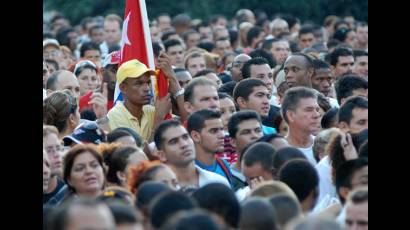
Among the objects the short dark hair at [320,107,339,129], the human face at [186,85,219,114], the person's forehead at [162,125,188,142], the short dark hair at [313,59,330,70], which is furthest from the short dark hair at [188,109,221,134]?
the short dark hair at [313,59,330,70]

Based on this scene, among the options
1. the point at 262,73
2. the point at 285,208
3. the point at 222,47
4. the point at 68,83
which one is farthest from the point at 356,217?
the point at 222,47

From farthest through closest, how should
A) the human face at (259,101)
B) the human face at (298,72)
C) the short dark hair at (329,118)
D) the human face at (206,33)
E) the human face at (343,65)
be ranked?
the human face at (206,33), the human face at (343,65), the human face at (298,72), the human face at (259,101), the short dark hair at (329,118)

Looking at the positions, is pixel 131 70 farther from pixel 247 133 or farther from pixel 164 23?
pixel 164 23

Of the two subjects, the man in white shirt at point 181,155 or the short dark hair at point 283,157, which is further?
the man in white shirt at point 181,155

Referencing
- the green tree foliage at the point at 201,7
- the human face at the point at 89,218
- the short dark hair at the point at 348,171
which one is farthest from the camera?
the green tree foliage at the point at 201,7

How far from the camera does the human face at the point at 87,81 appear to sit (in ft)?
58.4

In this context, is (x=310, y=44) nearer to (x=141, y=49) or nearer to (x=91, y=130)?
(x=141, y=49)

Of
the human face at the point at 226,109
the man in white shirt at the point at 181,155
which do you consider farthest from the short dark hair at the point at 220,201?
the human face at the point at 226,109

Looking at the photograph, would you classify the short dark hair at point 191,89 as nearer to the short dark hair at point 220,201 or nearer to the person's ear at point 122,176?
the person's ear at point 122,176

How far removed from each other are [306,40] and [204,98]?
12.0m

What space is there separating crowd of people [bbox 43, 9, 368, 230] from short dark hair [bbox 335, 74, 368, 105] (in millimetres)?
13

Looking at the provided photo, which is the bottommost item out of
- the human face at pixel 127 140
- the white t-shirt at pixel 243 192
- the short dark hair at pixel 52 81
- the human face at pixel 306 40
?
the white t-shirt at pixel 243 192

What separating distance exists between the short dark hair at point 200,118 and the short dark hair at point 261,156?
3.64 feet

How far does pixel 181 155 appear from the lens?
40.3ft
